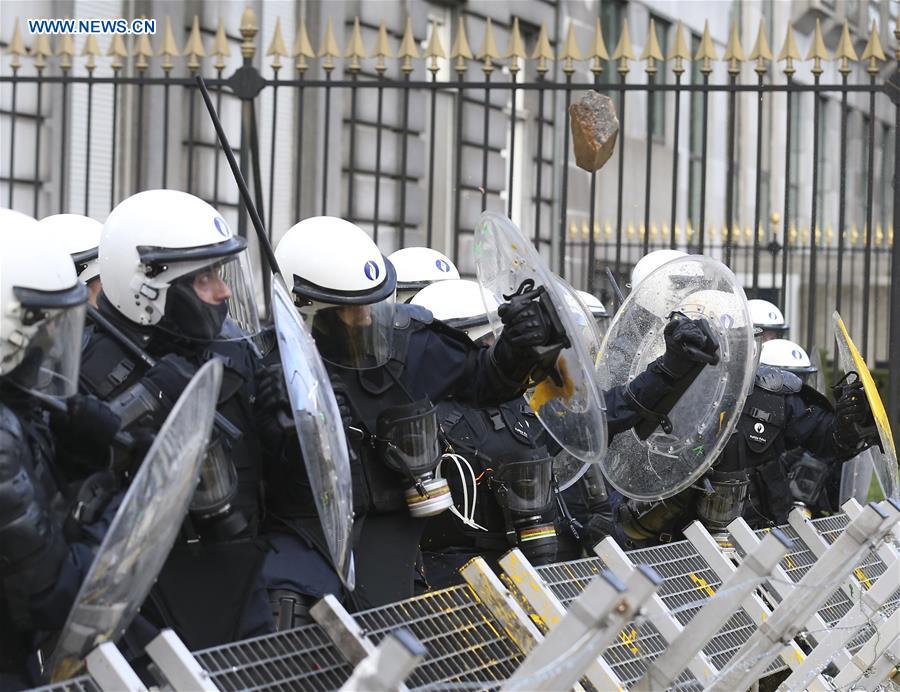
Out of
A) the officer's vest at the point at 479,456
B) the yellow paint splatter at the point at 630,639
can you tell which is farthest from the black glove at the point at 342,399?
the yellow paint splatter at the point at 630,639

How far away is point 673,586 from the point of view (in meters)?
4.17

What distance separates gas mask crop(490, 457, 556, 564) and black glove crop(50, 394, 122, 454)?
177 cm

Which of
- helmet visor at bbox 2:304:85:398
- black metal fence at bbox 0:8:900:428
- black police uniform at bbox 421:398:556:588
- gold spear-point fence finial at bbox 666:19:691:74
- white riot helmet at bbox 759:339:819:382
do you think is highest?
gold spear-point fence finial at bbox 666:19:691:74

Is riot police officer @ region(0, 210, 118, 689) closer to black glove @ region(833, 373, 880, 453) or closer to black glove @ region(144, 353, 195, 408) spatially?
black glove @ region(144, 353, 195, 408)

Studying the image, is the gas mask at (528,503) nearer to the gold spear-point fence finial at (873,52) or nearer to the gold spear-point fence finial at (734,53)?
the gold spear-point fence finial at (734,53)

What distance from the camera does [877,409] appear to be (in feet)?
16.7

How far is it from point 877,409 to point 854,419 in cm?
80

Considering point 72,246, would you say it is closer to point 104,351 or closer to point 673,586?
point 104,351

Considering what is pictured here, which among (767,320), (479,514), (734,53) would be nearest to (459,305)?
(479,514)

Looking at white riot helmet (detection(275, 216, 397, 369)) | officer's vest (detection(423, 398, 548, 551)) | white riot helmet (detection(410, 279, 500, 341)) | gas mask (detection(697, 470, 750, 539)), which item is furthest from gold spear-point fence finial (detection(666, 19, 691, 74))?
white riot helmet (detection(275, 216, 397, 369))

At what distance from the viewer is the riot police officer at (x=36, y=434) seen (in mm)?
2742

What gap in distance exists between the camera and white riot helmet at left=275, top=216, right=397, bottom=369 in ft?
12.9

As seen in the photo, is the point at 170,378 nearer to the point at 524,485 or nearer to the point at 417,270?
the point at 524,485

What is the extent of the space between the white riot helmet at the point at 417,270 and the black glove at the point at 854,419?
5.11 ft
